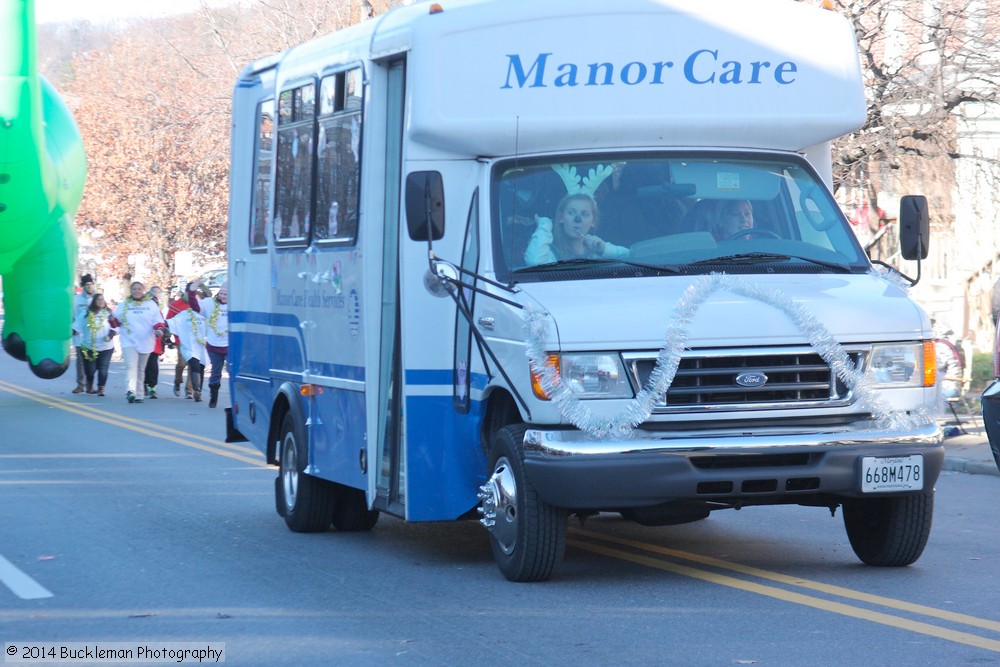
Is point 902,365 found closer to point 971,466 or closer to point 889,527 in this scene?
point 889,527

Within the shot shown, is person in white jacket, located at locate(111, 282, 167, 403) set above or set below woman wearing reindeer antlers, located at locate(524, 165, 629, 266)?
below

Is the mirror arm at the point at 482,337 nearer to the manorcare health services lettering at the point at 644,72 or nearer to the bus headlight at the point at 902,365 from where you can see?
the manorcare health services lettering at the point at 644,72

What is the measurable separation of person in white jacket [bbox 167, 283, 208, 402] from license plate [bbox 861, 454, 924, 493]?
1789 centimetres

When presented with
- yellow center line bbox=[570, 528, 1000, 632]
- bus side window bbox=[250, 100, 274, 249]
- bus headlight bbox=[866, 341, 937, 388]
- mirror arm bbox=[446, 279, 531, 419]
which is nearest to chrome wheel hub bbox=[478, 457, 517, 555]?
mirror arm bbox=[446, 279, 531, 419]

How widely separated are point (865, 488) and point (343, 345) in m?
3.41

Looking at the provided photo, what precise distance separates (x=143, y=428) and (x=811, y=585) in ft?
43.0

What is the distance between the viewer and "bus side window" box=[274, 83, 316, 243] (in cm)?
1053

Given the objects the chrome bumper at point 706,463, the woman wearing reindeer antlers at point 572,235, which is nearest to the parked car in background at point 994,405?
the chrome bumper at point 706,463

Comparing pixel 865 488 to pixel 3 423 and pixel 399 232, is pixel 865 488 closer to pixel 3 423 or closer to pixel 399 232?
pixel 399 232

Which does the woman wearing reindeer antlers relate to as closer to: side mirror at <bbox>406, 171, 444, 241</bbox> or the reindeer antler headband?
the reindeer antler headband

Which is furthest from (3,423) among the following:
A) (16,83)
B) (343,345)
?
(343,345)

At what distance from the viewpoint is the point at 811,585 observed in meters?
8.16

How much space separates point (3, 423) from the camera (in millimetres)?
20750

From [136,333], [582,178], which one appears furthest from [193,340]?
[582,178]
